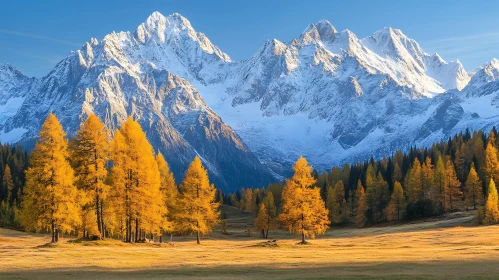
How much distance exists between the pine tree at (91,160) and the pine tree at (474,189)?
306 ft

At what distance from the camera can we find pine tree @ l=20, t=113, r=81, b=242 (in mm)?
54000

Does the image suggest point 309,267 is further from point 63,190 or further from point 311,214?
point 311,214

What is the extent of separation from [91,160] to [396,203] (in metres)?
98.5

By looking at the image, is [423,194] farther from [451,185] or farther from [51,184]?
[51,184]

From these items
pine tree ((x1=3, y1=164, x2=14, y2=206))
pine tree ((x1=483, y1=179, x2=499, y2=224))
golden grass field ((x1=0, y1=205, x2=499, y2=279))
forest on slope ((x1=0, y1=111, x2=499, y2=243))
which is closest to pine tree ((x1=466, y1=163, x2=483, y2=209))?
forest on slope ((x1=0, y1=111, x2=499, y2=243))

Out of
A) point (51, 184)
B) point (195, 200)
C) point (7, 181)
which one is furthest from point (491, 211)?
point (7, 181)

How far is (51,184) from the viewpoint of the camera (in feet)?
179

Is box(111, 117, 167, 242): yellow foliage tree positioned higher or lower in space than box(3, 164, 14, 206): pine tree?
lower

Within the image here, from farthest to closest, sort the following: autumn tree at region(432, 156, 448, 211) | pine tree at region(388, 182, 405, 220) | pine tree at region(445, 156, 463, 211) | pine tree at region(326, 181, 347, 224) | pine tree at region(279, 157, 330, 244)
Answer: pine tree at region(326, 181, 347, 224), pine tree at region(388, 182, 405, 220), autumn tree at region(432, 156, 448, 211), pine tree at region(445, 156, 463, 211), pine tree at region(279, 157, 330, 244)

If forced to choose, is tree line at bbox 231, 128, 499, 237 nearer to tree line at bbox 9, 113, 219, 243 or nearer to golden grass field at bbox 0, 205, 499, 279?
tree line at bbox 9, 113, 219, 243

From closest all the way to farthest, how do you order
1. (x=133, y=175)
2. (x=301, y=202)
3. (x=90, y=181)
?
(x=90, y=181) < (x=133, y=175) < (x=301, y=202)

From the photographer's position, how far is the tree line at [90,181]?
5428 centimetres

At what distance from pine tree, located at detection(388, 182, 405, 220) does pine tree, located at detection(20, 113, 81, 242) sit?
98603 mm

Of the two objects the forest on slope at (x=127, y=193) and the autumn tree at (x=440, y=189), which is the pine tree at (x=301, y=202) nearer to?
the forest on slope at (x=127, y=193)
